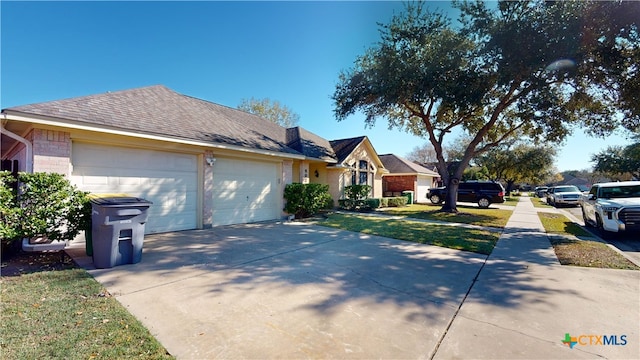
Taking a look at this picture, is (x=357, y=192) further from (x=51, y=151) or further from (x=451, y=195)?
(x=51, y=151)

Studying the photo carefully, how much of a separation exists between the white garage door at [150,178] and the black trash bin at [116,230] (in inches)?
100

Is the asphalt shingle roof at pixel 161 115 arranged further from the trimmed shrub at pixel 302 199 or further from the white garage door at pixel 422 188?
the white garage door at pixel 422 188

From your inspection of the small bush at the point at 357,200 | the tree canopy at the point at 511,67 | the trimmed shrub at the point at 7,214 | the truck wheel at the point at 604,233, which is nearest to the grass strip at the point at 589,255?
the truck wheel at the point at 604,233

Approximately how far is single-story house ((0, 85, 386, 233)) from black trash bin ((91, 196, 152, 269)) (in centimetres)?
267

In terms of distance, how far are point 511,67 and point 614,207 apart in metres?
6.01

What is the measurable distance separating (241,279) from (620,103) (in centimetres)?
1613

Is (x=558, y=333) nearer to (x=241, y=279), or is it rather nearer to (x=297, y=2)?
(x=241, y=279)

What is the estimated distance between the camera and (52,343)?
2623mm

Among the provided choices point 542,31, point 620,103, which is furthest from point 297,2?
point 620,103

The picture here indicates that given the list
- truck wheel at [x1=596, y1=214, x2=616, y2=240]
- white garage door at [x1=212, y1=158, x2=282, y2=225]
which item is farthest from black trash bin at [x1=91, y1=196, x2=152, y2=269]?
truck wheel at [x1=596, y1=214, x2=616, y2=240]

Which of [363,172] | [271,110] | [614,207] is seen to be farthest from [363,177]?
[271,110]

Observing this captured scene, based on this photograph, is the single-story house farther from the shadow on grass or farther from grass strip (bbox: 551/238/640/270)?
grass strip (bbox: 551/238/640/270)

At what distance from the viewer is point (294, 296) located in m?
3.89

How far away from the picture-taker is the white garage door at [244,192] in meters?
10.1
